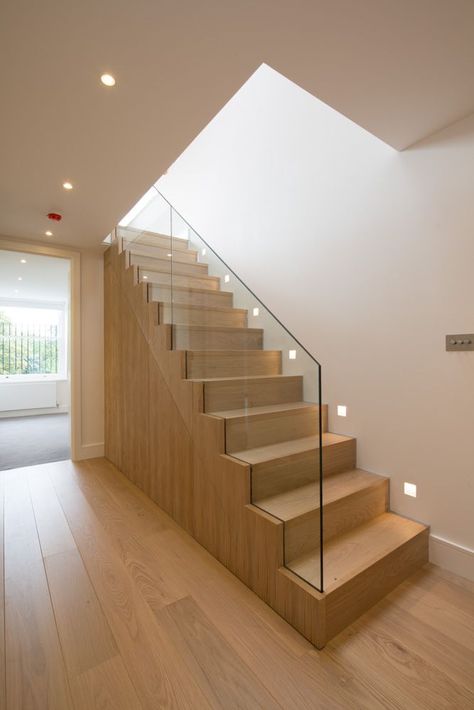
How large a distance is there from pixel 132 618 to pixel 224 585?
19.6 inches

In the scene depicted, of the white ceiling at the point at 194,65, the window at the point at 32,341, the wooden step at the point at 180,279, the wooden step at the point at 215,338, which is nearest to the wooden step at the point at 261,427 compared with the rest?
the wooden step at the point at 215,338

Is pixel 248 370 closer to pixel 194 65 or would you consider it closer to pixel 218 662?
pixel 218 662

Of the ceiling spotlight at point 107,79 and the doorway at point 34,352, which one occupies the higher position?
the ceiling spotlight at point 107,79

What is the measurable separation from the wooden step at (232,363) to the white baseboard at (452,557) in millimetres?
1453

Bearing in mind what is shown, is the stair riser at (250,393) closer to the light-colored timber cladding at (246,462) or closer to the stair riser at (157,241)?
the light-colored timber cladding at (246,462)

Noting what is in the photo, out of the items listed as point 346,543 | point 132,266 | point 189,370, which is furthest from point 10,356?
point 346,543

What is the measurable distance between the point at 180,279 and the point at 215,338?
0.72 m

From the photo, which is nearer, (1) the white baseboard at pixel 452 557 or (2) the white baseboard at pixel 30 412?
(1) the white baseboard at pixel 452 557

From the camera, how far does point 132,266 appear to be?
11.3 ft

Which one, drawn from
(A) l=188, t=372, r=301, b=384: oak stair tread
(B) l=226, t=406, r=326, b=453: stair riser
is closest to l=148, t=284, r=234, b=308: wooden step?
(A) l=188, t=372, r=301, b=384: oak stair tread

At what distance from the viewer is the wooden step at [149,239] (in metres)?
3.34

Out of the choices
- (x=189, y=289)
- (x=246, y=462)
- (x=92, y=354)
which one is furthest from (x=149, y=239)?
(x=246, y=462)

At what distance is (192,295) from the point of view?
2.81 metres

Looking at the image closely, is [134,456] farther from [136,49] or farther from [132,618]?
[136,49]
